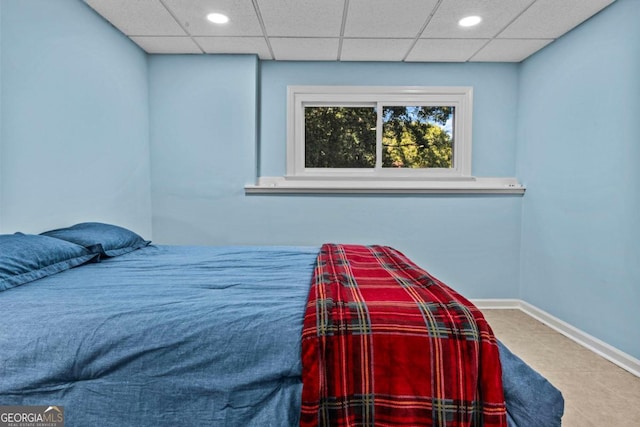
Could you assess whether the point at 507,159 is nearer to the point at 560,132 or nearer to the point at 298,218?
the point at 560,132

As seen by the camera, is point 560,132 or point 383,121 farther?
point 383,121

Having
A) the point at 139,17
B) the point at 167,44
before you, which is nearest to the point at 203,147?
the point at 167,44

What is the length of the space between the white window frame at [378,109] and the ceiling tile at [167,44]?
898 mm

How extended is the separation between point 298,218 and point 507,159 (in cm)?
205

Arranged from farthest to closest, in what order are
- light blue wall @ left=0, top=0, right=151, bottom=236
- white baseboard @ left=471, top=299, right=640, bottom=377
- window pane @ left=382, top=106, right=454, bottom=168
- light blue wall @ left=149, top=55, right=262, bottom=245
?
1. window pane @ left=382, top=106, right=454, bottom=168
2. light blue wall @ left=149, top=55, right=262, bottom=245
3. white baseboard @ left=471, top=299, right=640, bottom=377
4. light blue wall @ left=0, top=0, right=151, bottom=236

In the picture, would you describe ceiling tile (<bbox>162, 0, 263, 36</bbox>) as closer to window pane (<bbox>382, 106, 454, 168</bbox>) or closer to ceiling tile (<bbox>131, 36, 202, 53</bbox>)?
ceiling tile (<bbox>131, 36, 202, 53</bbox>)

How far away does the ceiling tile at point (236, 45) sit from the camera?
260 centimetres

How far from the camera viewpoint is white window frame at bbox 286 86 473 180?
3055 millimetres

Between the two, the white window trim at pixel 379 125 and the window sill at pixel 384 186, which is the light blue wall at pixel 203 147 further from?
the white window trim at pixel 379 125

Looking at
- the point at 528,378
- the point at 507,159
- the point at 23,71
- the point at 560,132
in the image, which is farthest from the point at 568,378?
the point at 23,71

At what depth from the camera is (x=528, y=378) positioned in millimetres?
898

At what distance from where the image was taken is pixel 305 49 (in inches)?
109
